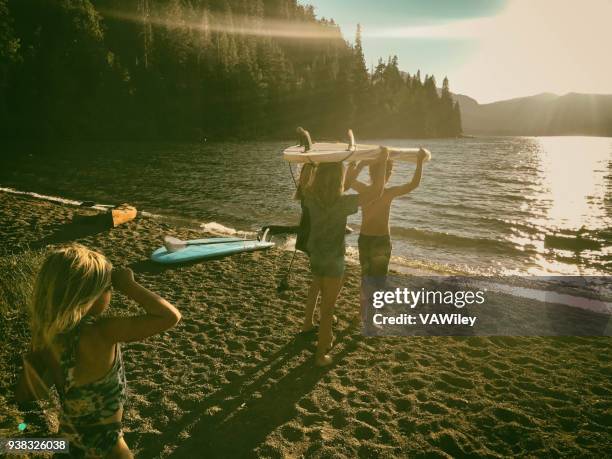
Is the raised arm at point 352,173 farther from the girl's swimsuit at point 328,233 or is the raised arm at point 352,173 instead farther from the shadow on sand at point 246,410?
the shadow on sand at point 246,410

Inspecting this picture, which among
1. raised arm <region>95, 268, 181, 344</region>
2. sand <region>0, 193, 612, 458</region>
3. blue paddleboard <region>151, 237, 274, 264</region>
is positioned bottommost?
sand <region>0, 193, 612, 458</region>

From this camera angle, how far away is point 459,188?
116ft

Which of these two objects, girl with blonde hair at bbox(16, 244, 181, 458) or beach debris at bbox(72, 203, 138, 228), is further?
beach debris at bbox(72, 203, 138, 228)

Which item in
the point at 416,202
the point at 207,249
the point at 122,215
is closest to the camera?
the point at 207,249

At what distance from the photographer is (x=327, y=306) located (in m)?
5.56

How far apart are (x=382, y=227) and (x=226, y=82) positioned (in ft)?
276

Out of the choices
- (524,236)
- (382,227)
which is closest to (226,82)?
(524,236)

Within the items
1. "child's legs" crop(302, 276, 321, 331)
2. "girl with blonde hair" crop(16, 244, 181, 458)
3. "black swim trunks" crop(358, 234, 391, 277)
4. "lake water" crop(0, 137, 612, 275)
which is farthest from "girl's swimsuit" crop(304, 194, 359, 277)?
"lake water" crop(0, 137, 612, 275)

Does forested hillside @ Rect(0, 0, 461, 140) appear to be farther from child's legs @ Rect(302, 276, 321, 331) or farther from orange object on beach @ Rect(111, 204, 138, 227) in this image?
child's legs @ Rect(302, 276, 321, 331)

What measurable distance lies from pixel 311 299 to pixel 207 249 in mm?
5676

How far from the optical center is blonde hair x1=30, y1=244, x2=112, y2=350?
7.08 feet

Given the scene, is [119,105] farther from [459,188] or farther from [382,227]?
[382,227]

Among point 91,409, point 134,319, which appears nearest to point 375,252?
point 134,319

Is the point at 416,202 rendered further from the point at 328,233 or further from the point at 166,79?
the point at 166,79
